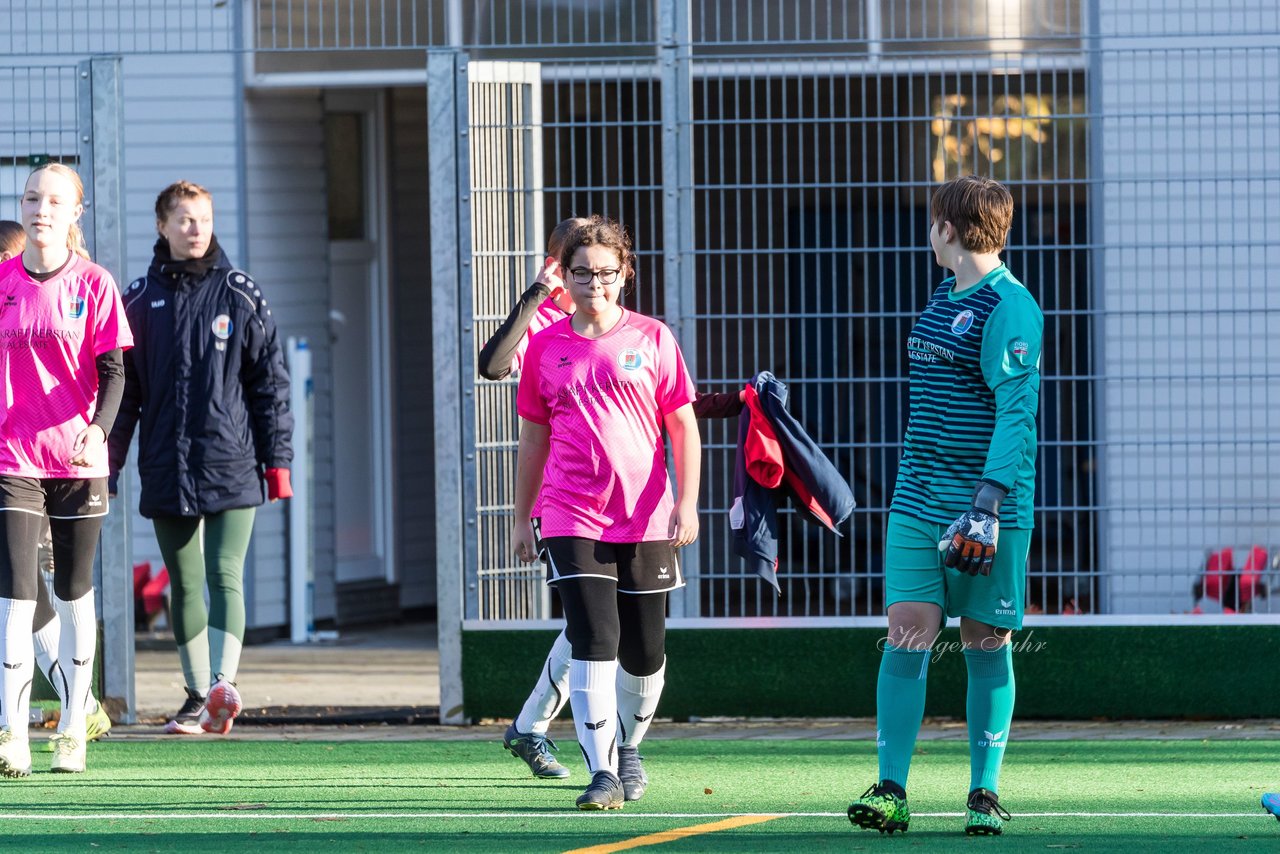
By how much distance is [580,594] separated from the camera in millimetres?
6023

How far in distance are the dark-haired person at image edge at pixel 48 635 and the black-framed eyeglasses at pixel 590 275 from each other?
2.16 meters

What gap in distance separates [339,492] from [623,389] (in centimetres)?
701

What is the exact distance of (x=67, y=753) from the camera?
7035 mm

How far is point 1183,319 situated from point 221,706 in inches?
165

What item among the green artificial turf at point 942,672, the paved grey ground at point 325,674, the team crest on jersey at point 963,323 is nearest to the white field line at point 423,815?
the team crest on jersey at point 963,323

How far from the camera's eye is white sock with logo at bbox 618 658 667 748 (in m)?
6.34

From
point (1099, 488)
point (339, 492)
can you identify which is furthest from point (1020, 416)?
point (339, 492)

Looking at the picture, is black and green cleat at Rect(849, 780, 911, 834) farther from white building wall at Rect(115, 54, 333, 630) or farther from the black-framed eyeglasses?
white building wall at Rect(115, 54, 333, 630)

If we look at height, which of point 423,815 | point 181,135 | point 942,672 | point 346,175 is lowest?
point 423,815

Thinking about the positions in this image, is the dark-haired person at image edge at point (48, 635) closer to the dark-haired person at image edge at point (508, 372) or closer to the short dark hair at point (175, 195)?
the short dark hair at point (175, 195)

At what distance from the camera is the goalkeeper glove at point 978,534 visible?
17.7 feet

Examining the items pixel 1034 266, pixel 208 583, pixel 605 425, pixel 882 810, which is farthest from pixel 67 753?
pixel 1034 266

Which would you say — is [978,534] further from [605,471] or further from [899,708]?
[605,471]

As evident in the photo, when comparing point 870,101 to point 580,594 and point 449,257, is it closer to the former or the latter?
point 449,257
